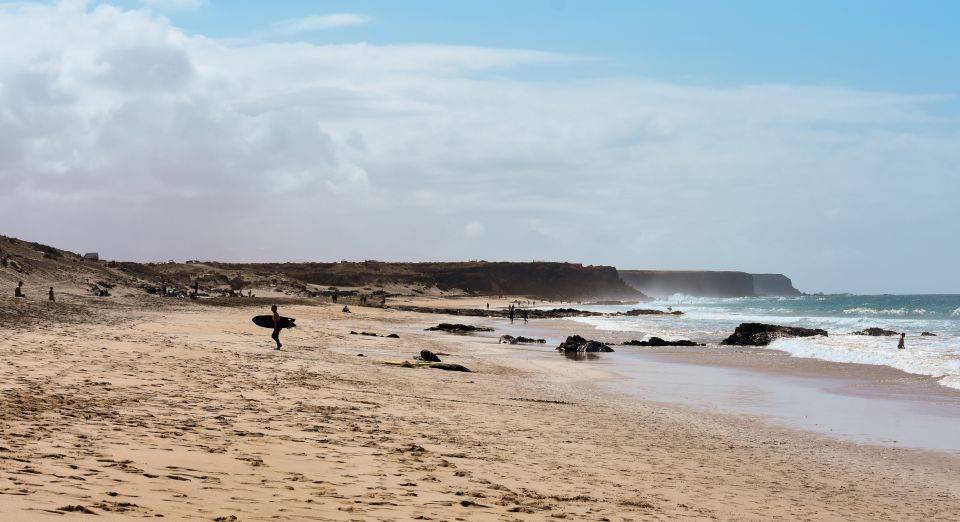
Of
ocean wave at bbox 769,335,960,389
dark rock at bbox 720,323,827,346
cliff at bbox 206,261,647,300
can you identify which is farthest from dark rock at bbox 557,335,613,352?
cliff at bbox 206,261,647,300

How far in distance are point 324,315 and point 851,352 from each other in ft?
95.2

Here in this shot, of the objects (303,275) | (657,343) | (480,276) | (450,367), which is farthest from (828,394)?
(480,276)

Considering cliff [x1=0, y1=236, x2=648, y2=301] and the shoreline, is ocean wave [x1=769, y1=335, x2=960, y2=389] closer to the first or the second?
the shoreline

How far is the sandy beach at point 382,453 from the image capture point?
6375 millimetres

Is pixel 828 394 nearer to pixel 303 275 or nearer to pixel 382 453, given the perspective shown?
pixel 382 453

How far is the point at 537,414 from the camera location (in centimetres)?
1333

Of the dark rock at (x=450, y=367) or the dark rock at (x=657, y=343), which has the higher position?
the dark rock at (x=450, y=367)

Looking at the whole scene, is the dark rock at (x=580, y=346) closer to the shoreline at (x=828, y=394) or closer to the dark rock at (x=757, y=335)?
the shoreline at (x=828, y=394)

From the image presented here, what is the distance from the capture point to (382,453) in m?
8.73

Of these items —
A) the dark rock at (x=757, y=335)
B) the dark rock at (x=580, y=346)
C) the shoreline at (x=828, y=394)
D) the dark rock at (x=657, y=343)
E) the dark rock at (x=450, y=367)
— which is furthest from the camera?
the dark rock at (x=757, y=335)

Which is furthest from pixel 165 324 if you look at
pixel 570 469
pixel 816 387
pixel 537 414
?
pixel 570 469

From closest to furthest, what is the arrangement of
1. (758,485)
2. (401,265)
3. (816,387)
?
(758,485), (816,387), (401,265)

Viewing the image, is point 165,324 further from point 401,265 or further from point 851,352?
point 401,265

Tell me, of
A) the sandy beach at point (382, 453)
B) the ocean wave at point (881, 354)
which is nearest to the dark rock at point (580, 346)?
the ocean wave at point (881, 354)
